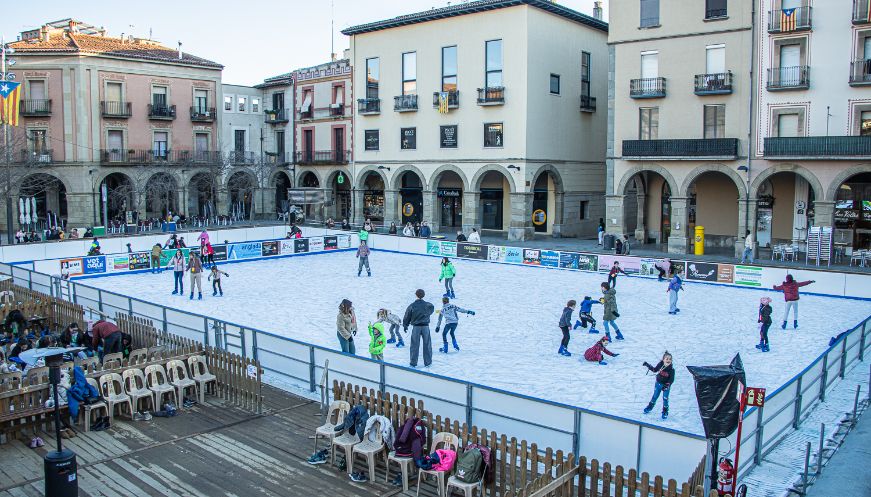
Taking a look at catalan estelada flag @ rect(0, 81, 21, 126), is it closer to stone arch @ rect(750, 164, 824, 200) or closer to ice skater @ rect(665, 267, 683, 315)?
ice skater @ rect(665, 267, 683, 315)

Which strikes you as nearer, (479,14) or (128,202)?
(479,14)

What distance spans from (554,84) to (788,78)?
14431 millimetres

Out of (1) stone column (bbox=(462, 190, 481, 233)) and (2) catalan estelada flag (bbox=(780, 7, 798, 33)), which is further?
(1) stone column (bbox=(462, 190, 481, 233))

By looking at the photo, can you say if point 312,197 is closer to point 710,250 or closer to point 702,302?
point 710,250

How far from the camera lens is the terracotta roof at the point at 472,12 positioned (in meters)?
43.2

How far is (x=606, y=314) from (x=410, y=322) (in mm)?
5799

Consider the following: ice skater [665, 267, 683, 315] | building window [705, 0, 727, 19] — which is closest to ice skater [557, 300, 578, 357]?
ice skater [665, 267, 683, 315]

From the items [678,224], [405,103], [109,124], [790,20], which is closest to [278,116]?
[109,124]

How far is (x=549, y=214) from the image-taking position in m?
46.8

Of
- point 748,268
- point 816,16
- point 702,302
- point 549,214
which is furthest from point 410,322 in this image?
point 549,214

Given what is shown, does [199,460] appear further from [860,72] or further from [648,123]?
[648,123]

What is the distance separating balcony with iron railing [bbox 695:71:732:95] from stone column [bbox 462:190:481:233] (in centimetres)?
1476

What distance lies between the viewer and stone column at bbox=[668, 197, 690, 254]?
37.8 metres

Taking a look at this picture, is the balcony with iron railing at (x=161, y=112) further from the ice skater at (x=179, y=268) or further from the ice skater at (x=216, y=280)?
the ice skater at (x=216, y=280)
